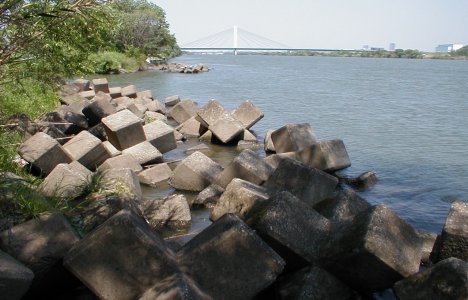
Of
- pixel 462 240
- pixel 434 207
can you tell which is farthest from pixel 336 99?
pixel 462 240

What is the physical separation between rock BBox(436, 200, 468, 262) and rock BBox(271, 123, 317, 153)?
520 cm

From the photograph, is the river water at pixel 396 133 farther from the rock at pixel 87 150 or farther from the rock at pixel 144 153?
the rock at pixel 87 150

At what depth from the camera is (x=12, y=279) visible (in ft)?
11.9

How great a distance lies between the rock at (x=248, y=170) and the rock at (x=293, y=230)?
2834 millimetres

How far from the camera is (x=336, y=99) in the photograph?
27000 millimetres

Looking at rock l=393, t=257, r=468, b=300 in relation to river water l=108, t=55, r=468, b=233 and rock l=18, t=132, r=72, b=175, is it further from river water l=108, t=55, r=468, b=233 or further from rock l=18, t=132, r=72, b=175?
rock l=18, t=132, r=72, b=175

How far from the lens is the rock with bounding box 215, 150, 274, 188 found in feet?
25.2

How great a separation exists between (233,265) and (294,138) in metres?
6.85

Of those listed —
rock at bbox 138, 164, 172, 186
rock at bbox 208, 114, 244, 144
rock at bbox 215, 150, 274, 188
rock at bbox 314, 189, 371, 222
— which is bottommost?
rock at bbox 138, 164, 172, 186

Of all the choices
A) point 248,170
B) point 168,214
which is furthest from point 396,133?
point 168,214

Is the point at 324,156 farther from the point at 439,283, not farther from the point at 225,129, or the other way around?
the point at 439,283

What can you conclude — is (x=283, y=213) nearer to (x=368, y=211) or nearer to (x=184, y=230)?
(x=368, y=211)

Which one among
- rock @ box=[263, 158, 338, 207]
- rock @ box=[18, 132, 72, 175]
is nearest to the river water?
rock @ box=[263, 158, 338, 207]

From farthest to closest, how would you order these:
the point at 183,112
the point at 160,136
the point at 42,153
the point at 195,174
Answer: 1. the point at 183,112
2. the point at 160,136
3. the point at 195,174
4. the point at 42,153
